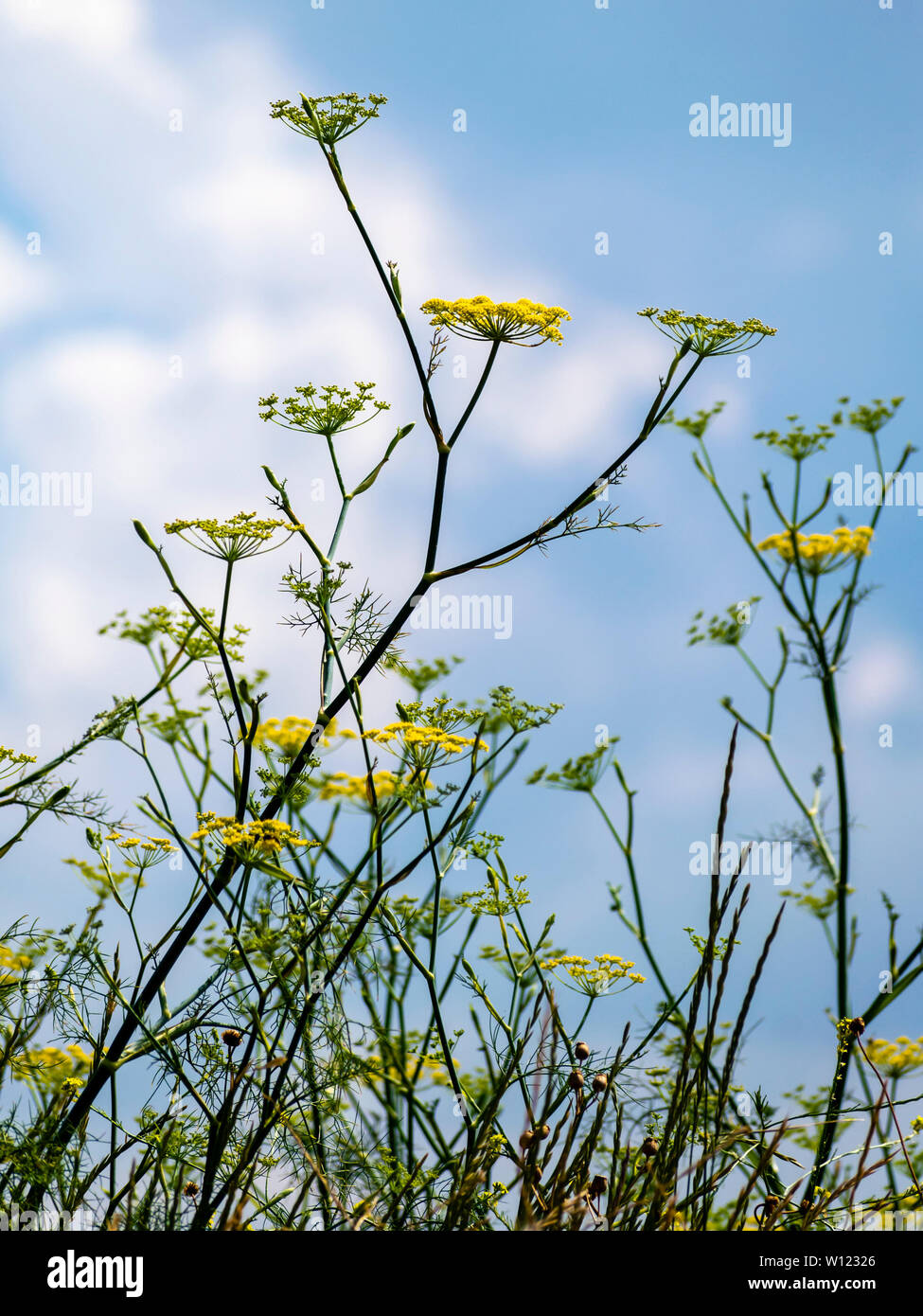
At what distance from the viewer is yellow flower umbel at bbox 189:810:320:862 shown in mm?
1730

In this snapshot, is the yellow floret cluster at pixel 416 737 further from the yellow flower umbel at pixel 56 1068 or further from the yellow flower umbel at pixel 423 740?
the yellow flower umbel at pixel 56 1068

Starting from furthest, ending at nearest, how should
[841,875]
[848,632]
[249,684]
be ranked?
[848,632], [841,875], [249,684]

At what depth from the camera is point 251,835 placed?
176 centimetres

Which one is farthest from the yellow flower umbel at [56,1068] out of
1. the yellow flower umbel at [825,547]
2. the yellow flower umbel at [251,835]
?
the yellow flower umbel at [825,547]

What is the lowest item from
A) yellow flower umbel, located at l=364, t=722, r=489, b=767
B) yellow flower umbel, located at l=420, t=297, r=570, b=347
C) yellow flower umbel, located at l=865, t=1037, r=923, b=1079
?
yellow flower umbel, located at l=865, t=1037, r=923, b=1079

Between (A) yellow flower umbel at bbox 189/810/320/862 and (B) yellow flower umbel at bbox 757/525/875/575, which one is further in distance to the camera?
(B) yellow flower umbel at bbox 757/525/875/575

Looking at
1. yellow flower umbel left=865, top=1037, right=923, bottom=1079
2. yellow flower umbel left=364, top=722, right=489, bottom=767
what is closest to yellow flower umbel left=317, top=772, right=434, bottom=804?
yellow flower umbel left=364, top=722, right=489, bottom=767

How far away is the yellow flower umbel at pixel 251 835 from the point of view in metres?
1.73

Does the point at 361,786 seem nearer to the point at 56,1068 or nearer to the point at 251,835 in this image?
the point at 251,835

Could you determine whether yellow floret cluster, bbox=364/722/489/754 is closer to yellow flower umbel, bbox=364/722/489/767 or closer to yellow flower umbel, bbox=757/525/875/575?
yellow flower umbel, bbox=364/722/489/767

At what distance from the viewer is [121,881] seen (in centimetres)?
228
